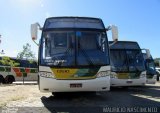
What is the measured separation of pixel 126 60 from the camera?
1927cm

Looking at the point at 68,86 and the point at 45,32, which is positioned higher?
the point at 45,32

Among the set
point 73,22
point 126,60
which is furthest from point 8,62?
point 73,22

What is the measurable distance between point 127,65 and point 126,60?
39 cm

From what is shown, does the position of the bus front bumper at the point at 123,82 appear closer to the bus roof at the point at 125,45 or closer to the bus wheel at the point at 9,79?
the bus roof at the point at 125,45

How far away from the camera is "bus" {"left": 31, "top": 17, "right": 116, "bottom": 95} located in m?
12.7

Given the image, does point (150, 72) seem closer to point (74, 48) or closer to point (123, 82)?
point (123, 82)

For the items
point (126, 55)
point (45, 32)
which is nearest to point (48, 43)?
point (45, 32)

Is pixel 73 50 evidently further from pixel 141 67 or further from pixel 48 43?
pixel 141 67

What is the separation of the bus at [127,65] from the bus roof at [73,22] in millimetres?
5229

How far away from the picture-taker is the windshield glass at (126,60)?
745 inches

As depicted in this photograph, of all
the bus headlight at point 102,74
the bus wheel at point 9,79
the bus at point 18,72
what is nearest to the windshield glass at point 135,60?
the bus headlight at point 102,74

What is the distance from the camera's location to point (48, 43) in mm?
13484

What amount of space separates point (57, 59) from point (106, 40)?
7.24 ft

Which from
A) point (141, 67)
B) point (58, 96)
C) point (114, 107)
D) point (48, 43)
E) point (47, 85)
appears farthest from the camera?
point (141, 67)
